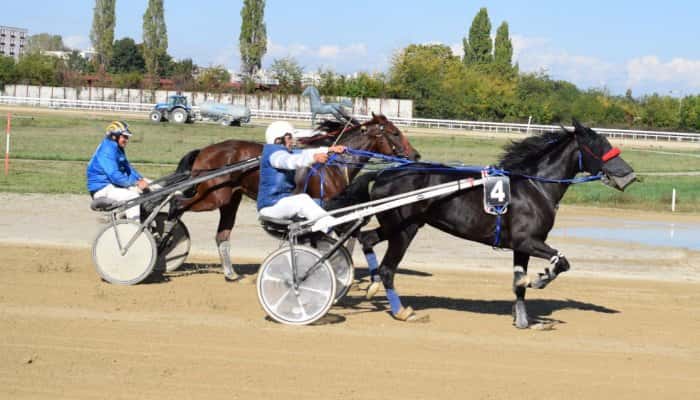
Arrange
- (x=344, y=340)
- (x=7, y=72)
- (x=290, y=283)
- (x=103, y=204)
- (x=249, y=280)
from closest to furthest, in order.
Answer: (x=344, y=340)
(x=290, y=283)
(x=103, y=204)
(x=249, y=280)
(x=7, y=72)

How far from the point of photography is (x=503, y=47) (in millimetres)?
84312

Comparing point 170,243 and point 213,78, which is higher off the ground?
point 213,78

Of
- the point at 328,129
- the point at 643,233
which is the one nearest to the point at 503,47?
the point at 643,233

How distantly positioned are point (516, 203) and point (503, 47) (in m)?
76.6

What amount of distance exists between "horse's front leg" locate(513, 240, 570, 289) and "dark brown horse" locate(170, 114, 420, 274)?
104 inches

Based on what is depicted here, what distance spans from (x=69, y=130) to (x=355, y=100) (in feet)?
89.4

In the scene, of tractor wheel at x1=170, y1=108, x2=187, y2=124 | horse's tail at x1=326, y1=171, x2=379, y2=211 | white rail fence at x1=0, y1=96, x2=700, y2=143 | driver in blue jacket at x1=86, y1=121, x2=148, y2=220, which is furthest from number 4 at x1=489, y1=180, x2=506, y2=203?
white rail fence at x1=0, y1=96, x2=700, y2=143

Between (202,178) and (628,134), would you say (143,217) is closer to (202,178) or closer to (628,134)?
(202,178)

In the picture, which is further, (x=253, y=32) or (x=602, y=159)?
(x=253, y=32)

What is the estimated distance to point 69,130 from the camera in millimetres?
41375

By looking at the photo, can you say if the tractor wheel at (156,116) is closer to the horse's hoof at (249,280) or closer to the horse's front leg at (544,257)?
the horse's hoof at (249,280)

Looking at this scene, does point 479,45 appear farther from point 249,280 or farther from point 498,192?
point 498,192

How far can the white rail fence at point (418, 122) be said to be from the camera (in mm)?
57469

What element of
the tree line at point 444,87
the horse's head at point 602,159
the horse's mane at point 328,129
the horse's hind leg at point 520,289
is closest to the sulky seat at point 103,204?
the horse's mane at point 328,129
